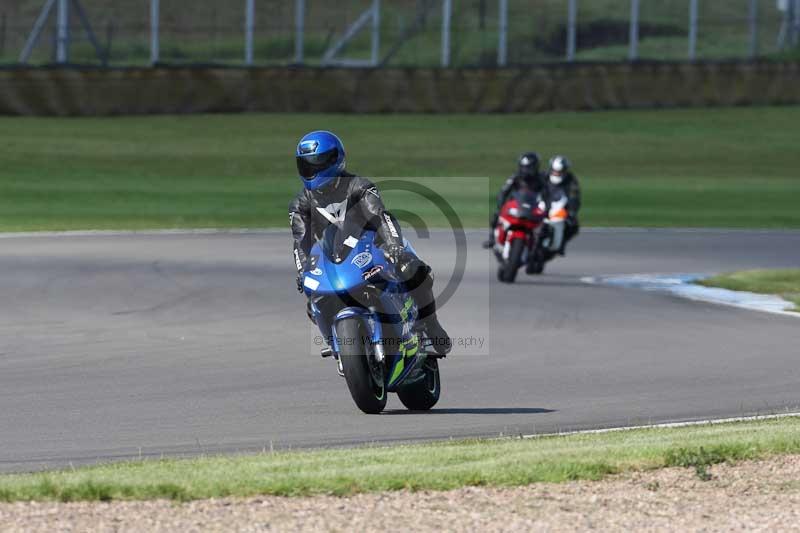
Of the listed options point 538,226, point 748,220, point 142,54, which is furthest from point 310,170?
point 142,54

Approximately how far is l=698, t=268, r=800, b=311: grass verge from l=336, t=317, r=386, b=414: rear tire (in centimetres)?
934

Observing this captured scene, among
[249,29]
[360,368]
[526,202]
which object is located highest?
[249,29]

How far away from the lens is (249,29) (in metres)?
43.6

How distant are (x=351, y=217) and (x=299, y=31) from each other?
34.6 m

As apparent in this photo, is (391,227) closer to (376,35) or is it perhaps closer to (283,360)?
(283,360)

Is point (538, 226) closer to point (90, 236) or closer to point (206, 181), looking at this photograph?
point (90, 236)

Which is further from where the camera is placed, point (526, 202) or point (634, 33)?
point (634, 33)

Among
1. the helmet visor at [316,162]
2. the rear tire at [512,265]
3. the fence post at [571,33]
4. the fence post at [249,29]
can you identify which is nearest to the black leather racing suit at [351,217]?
the helmet visor at [316,162]

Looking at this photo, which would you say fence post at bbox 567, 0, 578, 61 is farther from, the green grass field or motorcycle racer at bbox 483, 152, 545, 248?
motorcycle racer at bbox 483, 152, 545, 248

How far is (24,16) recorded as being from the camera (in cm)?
4291

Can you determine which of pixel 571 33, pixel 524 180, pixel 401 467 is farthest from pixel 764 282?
pixel 571 33

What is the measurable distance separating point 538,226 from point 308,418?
11.6 m

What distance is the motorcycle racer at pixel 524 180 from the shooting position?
22219mm

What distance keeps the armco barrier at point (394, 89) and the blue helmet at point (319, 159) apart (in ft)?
95.4
